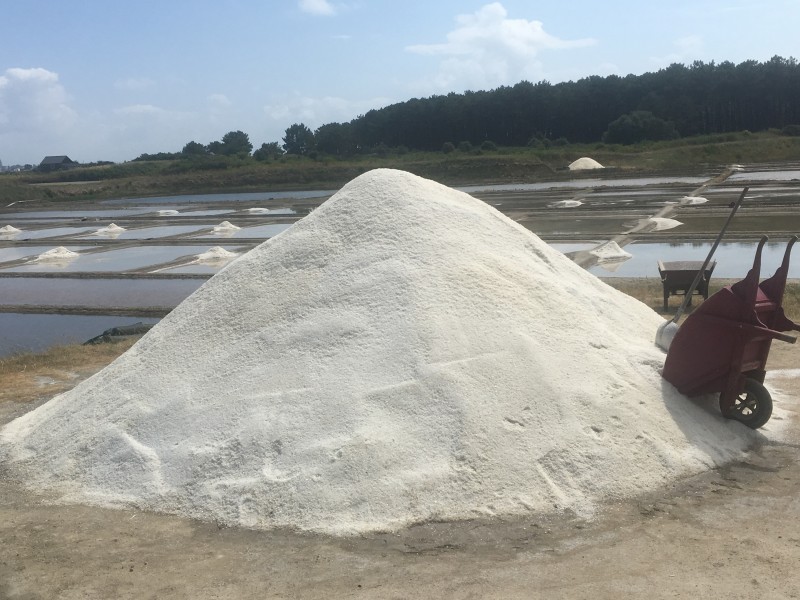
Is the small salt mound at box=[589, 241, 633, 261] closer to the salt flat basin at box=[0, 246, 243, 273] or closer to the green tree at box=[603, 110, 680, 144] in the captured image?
the salt flat basin at box=[0, 246, 243, 273]

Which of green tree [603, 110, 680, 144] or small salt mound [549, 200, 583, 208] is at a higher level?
green tree [603, 110, 680, 144]

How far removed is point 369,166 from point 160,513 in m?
34.9

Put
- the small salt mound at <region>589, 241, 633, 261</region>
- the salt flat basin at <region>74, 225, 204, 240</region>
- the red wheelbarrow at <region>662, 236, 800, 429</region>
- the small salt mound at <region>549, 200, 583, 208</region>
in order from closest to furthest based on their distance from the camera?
the red wheelbarrow at <region>662, 236, 800, 429</region>, the small salt mound at <region>589, 241, 633, 261</region>, the salt flat basin at <region>74, 225, 204, 240</region>, the small salt mound at <region>549, 200, 583, 208</region>

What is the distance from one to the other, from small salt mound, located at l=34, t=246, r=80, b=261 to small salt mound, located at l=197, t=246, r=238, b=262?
3.39 metres

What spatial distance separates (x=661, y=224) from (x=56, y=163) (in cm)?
5976

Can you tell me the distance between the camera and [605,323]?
17.0 feet

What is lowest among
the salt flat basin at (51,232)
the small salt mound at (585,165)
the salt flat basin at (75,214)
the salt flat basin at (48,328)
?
the salt flat basin at (48,328)

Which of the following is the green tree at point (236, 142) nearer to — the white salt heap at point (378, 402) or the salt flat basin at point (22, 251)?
the salt flat basin at point (22, 251)

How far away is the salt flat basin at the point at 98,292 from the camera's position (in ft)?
38.4

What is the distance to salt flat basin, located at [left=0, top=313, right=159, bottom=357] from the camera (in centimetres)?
959

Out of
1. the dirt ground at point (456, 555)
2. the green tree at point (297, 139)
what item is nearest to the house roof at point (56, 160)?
the green tree at point (297, 139)

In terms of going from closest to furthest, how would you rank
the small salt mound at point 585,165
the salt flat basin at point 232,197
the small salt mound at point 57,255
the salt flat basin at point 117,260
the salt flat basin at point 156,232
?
the salt flat basin at point 117,260
the small salt mound at point 57,255
the salt flat basin at point 156,232
the salt flat basin at point 232,197
the small salt mound at point 585,165

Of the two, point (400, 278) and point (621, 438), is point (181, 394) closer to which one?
point (400, 278)

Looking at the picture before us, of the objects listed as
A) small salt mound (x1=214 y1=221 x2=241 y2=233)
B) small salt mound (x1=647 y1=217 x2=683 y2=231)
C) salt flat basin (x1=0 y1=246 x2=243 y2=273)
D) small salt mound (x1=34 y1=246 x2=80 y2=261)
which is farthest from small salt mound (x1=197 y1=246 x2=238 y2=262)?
small salt mound (x1=647 y1=217 x2=683 y2=231)
